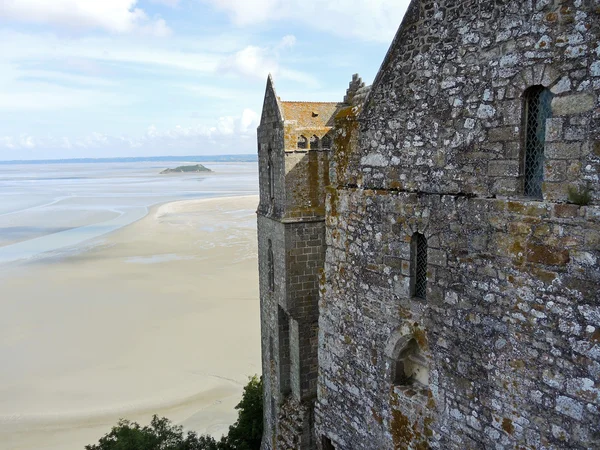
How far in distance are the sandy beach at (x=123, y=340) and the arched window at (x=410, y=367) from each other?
45.5 feet

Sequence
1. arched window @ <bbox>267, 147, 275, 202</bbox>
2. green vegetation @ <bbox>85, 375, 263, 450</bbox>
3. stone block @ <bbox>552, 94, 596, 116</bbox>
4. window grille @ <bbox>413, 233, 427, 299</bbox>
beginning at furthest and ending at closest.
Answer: green vegetation @ <bbox>85, 375, 263, 450</bbox> < arched window @ <bbox>267, 147, 275, 202</bbox> < window grille @ <bbox>413, 233, 427, 299</bbox> < stone block @ <bbox>552, 94, 596, 116</bbox>

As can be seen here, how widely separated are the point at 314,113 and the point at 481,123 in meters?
9.54

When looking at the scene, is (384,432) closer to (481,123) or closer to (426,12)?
(481,123)

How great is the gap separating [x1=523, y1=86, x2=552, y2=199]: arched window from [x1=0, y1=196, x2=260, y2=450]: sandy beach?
619 inches

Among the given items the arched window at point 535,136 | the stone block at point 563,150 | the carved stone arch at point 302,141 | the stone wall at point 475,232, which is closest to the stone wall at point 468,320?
the stone wall at point 475,232

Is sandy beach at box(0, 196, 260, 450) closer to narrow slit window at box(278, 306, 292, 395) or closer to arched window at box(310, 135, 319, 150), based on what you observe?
narrow slit window at box(278, 306, 292, 395)

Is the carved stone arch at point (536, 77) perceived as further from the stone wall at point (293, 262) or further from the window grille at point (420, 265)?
the stone wall at point (293, 262)

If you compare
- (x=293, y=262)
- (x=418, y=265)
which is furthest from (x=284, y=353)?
(x=418, y=265)

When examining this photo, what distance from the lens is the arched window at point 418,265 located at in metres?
4.01

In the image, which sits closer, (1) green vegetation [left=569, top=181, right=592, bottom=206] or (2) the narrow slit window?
(1) green vegetation [left=569, top=181, right=592, bottom=206]

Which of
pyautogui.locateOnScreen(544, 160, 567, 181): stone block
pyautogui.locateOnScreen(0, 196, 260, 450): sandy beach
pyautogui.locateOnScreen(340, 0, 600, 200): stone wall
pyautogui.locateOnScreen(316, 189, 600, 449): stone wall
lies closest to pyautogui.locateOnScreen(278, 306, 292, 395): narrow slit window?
pyautogui.locateOnScreen(0, 196, 260, 450): sandy beach

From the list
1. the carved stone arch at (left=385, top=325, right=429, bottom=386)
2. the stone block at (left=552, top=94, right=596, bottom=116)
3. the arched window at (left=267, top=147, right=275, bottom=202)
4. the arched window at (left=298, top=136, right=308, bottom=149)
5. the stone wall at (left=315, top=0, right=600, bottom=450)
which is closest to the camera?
the stone block at (left=552, top=94, right=596, bottom=116)

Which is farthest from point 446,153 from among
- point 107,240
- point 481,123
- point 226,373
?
point 107,240

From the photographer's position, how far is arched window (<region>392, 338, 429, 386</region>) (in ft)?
13.8
